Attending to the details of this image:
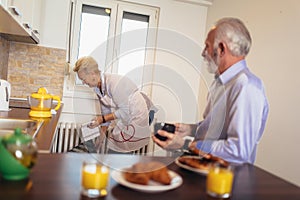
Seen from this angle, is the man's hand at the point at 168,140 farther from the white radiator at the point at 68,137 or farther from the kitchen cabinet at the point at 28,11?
the white radiator at the point at 68,137

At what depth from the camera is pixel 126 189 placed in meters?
0.70

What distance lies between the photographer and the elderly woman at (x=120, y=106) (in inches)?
95.4

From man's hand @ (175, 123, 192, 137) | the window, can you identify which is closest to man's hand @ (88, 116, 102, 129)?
the window

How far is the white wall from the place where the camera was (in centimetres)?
192

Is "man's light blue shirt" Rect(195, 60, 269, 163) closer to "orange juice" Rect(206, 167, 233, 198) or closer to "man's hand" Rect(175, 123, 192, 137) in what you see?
"man's hand" Rect(175, 123, 192, 137)

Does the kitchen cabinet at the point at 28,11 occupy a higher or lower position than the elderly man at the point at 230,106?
higher

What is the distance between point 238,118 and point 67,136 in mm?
2214

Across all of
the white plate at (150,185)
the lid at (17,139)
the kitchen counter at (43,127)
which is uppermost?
the lid at (17,139)

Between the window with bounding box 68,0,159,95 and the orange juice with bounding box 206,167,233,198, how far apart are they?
8.02 feet

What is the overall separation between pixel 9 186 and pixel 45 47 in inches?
92.6

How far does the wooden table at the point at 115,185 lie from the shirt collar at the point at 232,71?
0.36 m

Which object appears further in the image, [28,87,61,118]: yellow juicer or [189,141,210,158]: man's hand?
[28,87,61,118]: yellow juicer

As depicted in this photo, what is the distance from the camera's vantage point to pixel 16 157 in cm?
67

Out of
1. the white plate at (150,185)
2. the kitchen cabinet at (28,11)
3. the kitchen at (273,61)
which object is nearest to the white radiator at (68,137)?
the kitchen at (273,61)
